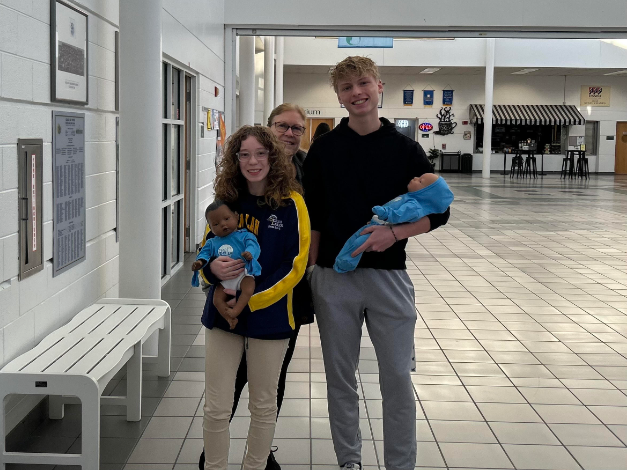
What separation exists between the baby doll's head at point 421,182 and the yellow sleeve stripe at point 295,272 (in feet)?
1.23

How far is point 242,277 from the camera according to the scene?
2.51 metres

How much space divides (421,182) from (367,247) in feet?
0.95

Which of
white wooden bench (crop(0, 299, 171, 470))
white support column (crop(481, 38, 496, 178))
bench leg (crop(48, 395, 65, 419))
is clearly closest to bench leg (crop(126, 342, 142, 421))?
white wooden bench (crop(0, 299, 171, 470))

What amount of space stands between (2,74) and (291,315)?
1.56 m

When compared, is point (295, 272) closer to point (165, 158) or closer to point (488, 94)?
point (165, 158)

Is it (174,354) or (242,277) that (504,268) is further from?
(242,277)

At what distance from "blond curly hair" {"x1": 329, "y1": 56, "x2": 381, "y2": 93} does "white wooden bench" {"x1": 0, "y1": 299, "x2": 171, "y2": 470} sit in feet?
4.72

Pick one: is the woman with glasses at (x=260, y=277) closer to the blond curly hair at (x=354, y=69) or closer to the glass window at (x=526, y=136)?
the blond curly hair at (x=354, y=69)

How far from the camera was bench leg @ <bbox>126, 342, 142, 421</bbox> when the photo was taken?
3.50 m

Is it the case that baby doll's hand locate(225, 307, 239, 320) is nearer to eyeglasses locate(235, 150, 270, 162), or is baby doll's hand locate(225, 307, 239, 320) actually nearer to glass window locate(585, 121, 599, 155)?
eyeglasses locate(235, 150, 270, 162)

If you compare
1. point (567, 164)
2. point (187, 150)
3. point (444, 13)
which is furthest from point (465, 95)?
point (187, 150)

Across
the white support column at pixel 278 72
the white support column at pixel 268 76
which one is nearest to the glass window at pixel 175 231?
the white support column at pixel 268 76

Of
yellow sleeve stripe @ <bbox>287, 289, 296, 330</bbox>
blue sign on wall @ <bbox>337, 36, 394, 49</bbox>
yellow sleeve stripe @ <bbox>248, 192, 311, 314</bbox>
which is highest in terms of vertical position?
blue sign on wall @ <bbox>337, 36, 394, 49</bbox>

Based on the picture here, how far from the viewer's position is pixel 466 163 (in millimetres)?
28641
